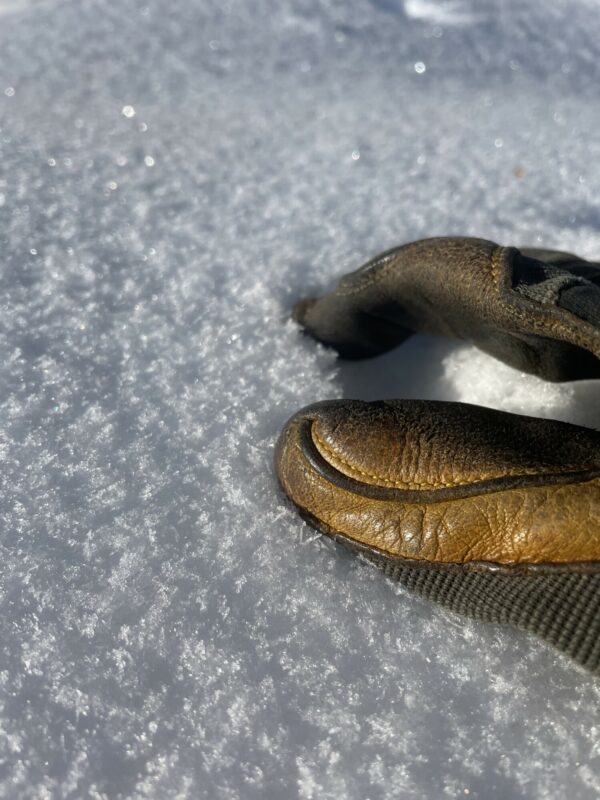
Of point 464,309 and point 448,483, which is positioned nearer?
point 448,483

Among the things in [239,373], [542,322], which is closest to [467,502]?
[542,322]

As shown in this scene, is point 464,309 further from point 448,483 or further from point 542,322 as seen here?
point 448,483

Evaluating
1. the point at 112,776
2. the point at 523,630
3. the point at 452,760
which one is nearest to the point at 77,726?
the point at 112,776

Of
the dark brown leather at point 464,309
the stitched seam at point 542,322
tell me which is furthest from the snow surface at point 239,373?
the stitched seam at point 542,322

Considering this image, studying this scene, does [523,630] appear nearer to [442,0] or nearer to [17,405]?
[17,405]

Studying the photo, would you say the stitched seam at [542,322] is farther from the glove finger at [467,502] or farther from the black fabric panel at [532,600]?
the black fabric panel at [532,600]

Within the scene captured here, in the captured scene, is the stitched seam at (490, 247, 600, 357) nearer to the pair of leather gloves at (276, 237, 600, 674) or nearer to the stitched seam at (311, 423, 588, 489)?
the pair of leather gloves at (276, 237, 600, 674)

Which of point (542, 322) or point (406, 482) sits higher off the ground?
point (542, 322)

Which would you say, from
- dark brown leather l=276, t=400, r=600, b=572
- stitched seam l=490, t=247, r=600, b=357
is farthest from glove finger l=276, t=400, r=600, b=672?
stitched seam l=490, t=247, r=600, b=357
